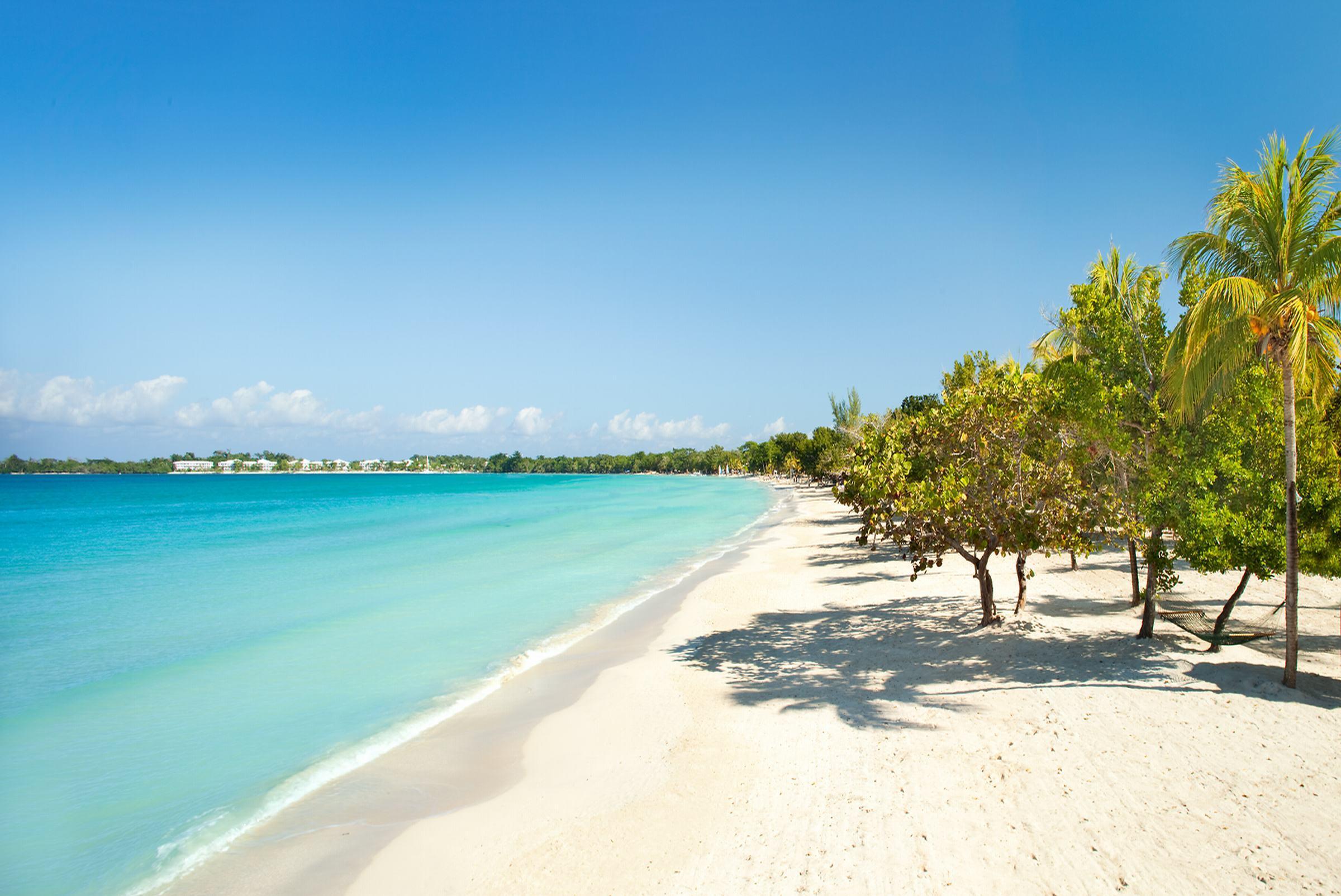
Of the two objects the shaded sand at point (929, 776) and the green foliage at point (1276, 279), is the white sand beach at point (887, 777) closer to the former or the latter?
the shaded sand at point (929, 776)

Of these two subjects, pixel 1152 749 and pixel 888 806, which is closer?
pixel 888 806

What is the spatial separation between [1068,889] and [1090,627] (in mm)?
7702

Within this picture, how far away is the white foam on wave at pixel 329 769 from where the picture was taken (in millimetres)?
6332

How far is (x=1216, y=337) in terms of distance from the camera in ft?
25.1

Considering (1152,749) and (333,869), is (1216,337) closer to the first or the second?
(1152,749)

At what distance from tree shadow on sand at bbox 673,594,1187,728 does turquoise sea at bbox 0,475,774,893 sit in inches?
178

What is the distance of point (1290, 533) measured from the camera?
7414 millimetres

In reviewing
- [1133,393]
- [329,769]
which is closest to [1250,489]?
[1133,393]

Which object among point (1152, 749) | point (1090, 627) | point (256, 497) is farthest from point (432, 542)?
point (256, 497)

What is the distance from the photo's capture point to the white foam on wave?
6.33 metres

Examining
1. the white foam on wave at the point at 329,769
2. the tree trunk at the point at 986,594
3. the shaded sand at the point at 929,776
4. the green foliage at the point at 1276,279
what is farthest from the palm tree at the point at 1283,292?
the white foam on wave at the point at 329,769

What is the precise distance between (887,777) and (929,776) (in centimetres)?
38

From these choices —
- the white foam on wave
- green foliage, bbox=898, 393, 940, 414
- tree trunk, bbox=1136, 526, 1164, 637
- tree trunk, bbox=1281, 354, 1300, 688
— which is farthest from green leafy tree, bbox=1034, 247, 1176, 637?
green foliage, bbox=898, 393, 940, 414

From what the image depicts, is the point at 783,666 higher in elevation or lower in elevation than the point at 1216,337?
lower
